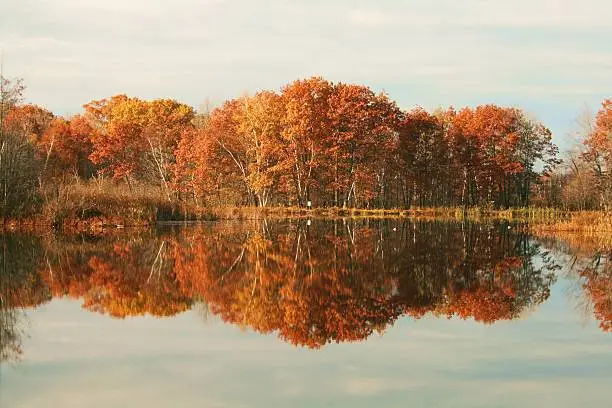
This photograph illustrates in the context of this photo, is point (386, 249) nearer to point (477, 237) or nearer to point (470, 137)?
point (477, 237)

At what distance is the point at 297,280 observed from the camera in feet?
55.6

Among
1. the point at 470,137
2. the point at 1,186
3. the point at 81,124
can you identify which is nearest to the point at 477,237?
the point at 1,186

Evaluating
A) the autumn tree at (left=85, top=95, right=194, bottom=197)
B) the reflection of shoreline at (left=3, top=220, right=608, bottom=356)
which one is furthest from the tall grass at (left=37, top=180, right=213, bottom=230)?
the autumn tree at (left=85, top=95, right=194, bottom=197)

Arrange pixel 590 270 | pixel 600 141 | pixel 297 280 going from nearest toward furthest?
pixel 297 280, pixel 590 270, pixel 600 141

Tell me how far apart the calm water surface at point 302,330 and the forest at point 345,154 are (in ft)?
131

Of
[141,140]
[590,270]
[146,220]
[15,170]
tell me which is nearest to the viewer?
[590,270]

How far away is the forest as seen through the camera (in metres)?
64.3

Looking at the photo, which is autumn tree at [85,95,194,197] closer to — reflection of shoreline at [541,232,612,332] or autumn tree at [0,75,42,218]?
autumn tree at [0,75,42,218]

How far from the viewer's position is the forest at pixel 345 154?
64312 millimetres

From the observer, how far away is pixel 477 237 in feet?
110

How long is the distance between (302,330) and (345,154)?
54580mm

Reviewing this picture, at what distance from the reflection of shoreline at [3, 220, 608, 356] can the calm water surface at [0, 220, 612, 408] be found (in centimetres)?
6

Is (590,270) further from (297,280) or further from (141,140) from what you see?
(141,140)

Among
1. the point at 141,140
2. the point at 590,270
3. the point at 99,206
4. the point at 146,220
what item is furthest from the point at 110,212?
the point at 141,140
